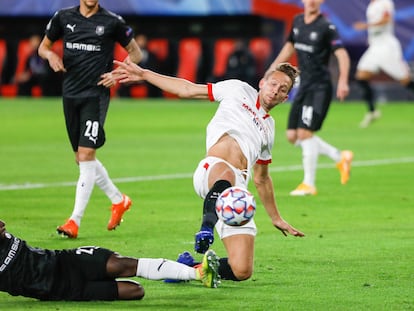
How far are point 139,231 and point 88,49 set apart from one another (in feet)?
6.53

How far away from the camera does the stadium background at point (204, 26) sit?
126 feet

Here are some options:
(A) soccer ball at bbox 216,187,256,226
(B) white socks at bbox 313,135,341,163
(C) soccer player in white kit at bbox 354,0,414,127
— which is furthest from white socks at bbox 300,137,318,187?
(C) soccer player in white kit at bbox 354,0,414,127

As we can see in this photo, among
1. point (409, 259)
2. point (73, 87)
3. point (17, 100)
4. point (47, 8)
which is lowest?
point (17, 100)

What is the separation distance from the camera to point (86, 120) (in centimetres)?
1256

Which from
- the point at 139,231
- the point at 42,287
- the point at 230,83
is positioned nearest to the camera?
the point at 42,287

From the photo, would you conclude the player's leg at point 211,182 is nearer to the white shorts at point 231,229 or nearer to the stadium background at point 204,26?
the white shorts at point 231,229

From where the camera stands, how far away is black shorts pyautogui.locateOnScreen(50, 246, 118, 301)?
8.48 m

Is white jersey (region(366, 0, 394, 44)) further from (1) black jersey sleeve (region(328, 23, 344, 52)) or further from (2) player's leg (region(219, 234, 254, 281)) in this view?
(2) player's leg (region(219, 234, 254, 281))

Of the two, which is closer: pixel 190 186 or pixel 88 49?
pixel 88 49

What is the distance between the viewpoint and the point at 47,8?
137 ft

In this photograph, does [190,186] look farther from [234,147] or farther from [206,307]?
[206,307]

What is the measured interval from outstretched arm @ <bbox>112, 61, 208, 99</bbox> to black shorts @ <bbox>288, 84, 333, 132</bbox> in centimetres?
663

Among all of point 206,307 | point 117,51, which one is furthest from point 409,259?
point 117,51

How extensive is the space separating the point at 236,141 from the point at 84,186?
120 inches
